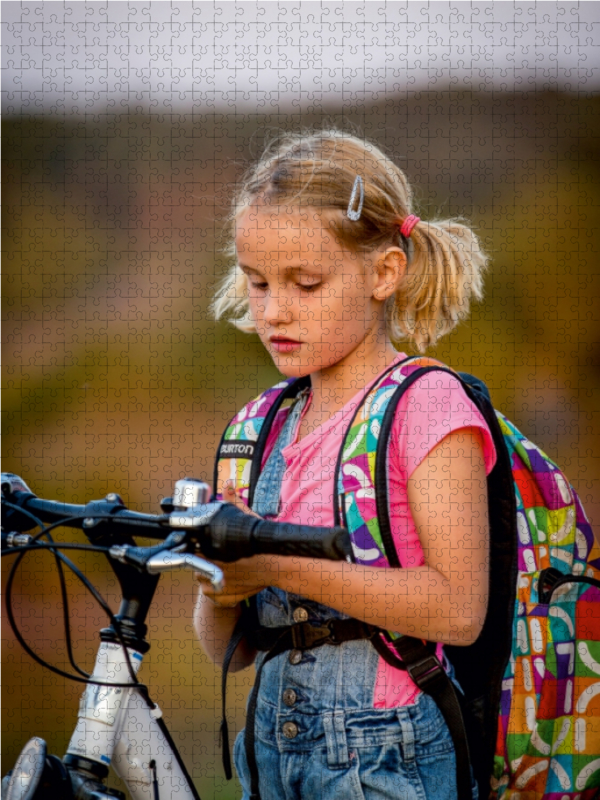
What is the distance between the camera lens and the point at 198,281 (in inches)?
223

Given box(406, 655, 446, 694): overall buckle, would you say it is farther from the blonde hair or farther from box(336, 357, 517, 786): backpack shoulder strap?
the blonde hair

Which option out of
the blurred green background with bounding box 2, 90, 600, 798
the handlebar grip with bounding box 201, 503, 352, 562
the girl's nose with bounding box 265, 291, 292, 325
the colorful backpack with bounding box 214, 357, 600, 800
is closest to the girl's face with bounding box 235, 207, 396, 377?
the girl's nose with bounding box 265, 291, 292, 325

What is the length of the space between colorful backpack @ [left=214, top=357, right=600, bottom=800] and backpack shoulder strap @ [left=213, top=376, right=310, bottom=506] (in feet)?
0.21

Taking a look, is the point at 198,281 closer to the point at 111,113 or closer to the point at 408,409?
the point at 111,113

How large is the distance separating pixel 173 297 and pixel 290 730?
4148mm

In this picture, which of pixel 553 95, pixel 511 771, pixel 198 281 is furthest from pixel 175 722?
pixel 553 95

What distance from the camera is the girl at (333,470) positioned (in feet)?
5.30

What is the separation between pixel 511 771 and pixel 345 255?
1037 millimetres

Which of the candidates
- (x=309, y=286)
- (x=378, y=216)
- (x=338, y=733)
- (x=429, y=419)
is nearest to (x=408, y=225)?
(x=378, y=216)

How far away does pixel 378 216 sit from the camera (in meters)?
1.95

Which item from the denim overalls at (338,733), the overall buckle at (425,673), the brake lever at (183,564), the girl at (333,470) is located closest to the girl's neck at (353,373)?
the girl at (333,470)

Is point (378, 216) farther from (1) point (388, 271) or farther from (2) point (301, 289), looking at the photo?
(2) point (301, 289)

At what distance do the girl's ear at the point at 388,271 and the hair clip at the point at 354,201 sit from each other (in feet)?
0.35

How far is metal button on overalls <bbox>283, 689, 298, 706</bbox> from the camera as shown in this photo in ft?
5.67
